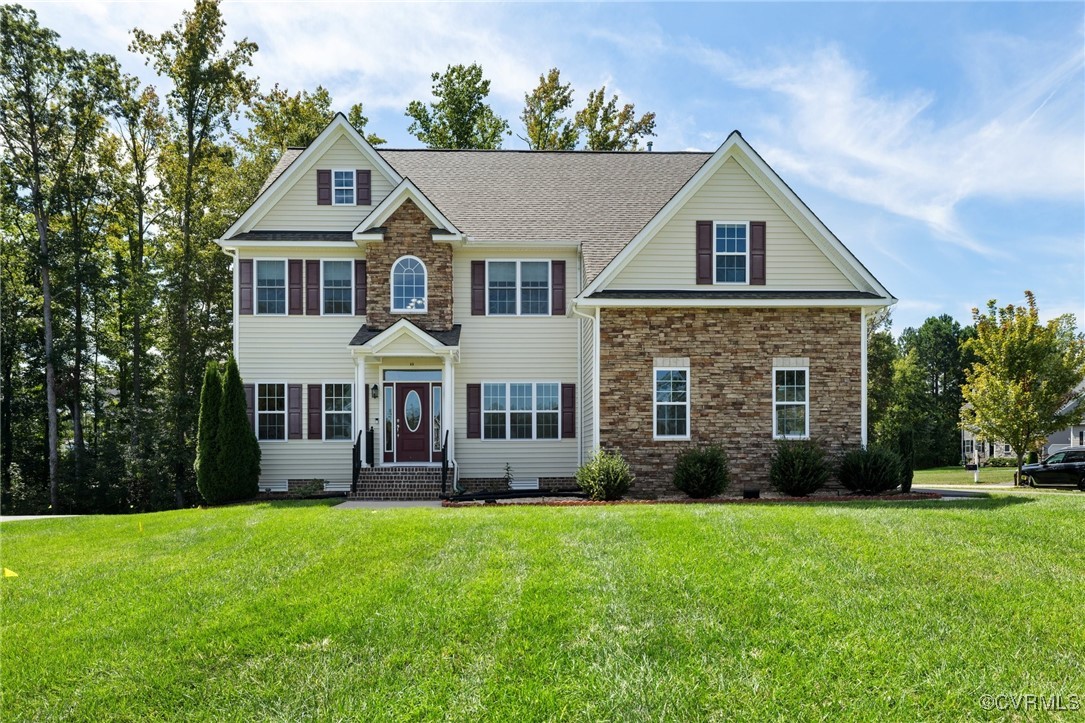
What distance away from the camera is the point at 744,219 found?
57.3ft

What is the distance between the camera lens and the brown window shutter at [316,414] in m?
19.7

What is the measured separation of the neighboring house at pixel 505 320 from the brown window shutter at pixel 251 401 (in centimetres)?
11

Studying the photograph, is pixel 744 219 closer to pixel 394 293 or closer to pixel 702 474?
pixel 702 474

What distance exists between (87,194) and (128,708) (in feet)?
82.4

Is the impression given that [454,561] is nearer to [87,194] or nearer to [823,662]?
[823,662]

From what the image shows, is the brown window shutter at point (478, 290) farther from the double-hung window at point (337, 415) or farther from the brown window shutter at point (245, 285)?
the brown window shutter at point (245, 285)

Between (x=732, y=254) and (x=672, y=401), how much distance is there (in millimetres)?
3638

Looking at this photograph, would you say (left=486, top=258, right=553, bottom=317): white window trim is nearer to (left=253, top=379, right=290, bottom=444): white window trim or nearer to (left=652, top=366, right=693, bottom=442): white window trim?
(left=652, top=366, right=693, bottom=442): white window trim

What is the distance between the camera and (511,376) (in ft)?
65.0

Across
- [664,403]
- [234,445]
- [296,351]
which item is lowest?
[234,445]

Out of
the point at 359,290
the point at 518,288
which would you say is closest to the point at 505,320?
the point at 518,288

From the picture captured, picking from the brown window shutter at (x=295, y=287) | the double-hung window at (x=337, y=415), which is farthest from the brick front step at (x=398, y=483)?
the brown window shutter at (x=295, y=287)

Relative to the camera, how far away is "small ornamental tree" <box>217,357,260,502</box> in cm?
1864

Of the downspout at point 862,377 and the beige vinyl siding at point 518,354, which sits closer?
the downspout at point 862,377
